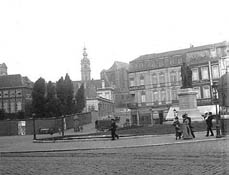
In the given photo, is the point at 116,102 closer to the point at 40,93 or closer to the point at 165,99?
the point at 165,99

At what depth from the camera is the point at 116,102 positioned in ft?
316

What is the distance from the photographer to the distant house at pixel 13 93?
47.7 meters

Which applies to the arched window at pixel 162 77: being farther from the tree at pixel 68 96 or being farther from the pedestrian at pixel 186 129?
the pedestrian at pixel 186 129

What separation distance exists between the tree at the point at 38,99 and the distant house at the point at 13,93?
5.66 ft

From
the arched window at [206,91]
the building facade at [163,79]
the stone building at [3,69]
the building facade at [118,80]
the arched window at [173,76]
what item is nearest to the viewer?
the stone building at [3,69]

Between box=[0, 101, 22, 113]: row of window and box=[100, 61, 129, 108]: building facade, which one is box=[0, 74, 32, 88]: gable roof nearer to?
box=[0, 101, 22, 113]: row of window

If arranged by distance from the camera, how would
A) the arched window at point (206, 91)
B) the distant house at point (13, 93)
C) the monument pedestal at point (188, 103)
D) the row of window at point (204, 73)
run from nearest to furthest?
the monument pedestal at point (188, 103), the distant house at point (13, 93), the row of window at point (204, 73), the arched window at point (206, 91)

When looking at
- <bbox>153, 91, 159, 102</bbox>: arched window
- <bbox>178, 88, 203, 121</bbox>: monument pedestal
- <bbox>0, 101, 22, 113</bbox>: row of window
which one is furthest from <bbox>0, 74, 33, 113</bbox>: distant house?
<bbox>178, 88, 203, 121</bbox>: monument pedestal

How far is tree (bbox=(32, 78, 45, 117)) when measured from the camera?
55.9 m

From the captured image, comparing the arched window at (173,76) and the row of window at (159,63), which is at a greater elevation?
the row of window at (159,63)

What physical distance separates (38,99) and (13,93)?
338 inches

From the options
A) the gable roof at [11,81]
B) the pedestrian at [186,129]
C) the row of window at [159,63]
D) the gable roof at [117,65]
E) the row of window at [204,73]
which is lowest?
the pedestrian at [186,129]

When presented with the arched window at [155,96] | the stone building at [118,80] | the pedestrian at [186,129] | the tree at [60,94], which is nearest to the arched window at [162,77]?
the arched window at [155,96]

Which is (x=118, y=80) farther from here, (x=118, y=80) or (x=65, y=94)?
(x=65, y=94)
